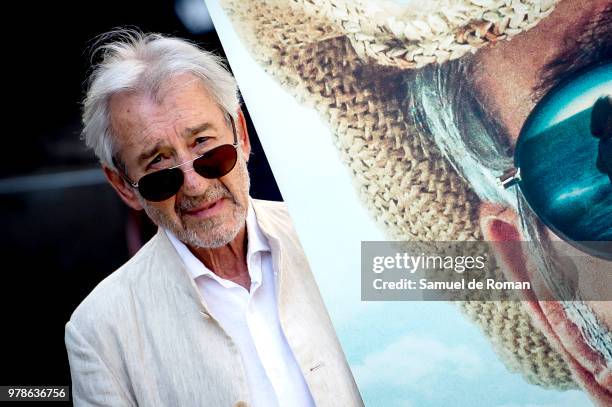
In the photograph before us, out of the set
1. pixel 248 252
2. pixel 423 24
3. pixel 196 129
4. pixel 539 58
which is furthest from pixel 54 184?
pixel 539 58

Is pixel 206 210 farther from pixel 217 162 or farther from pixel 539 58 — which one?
pixel 539 58

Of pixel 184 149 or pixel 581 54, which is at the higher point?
pixel 581 54

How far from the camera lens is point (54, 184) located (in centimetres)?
200

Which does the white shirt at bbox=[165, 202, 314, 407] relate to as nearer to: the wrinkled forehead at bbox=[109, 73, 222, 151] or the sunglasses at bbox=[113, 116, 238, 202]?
the sunglasses at bbox=[113, 116, 238, 202]

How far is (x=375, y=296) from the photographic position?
6.41 feet

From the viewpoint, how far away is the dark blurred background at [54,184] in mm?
→ 1977

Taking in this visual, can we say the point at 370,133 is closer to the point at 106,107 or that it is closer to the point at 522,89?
the point at 522,89

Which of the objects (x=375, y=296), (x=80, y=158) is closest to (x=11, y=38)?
(x=80, y=158)

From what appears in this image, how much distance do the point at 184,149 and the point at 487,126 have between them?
0.76 m

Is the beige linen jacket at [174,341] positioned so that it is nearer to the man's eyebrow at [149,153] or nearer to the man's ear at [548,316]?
the man's eyebrow at [149,153]

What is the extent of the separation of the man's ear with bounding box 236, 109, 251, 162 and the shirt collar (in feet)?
0.47

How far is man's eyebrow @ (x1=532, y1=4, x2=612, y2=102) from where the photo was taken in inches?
76.3

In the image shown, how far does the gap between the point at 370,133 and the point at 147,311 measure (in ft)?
2.32

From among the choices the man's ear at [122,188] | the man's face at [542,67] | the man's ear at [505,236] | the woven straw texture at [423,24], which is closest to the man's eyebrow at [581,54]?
the man's face at [542,67]
